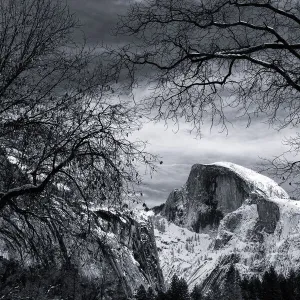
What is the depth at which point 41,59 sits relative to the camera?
906 cm

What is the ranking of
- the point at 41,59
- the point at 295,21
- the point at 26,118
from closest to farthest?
1. the point at 295,21
2. the point at 26,118
3. the point at 41,59

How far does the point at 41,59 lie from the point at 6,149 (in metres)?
1.94

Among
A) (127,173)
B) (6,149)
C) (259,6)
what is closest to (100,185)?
(127,173)

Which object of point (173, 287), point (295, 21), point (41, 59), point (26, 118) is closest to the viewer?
point (295, 21)

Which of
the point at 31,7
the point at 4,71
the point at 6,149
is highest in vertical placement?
the point at 31,7

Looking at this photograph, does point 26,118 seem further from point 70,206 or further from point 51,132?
point 70,206

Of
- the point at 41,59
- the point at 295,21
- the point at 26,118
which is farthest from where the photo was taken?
the point at 41,59

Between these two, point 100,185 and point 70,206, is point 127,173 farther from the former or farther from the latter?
point 70,206

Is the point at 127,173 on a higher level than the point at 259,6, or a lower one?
lower

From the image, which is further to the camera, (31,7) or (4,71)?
(31,7)

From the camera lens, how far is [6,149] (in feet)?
30.1

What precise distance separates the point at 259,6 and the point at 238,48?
756 millimetres

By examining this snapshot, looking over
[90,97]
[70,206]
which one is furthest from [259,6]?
[70,206]

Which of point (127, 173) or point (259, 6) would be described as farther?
point (127, 173)
